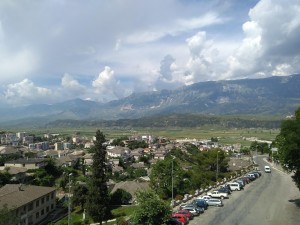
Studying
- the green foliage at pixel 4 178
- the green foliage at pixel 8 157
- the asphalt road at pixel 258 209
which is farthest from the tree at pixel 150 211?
the green foliage at pixel 8 157

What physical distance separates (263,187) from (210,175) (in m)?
11.3

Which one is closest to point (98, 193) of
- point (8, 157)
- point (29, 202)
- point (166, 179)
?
point (29, 202)

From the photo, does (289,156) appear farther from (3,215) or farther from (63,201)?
(63,201)

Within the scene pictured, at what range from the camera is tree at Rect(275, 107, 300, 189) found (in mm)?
44031

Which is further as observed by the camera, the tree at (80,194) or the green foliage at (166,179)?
the tree at (80,194)

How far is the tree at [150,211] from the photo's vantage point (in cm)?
3225

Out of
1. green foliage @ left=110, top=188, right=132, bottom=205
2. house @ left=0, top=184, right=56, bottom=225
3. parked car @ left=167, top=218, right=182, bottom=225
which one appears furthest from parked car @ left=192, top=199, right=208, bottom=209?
house @ left=0, top=184, right=56, bottom=225

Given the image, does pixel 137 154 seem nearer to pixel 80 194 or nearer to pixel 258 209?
pixel 80 194

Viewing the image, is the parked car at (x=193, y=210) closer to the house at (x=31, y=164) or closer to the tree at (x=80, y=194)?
the tree at (x=80, y=194)

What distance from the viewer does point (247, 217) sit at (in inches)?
1652

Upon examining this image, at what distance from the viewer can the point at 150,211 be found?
1266 inches

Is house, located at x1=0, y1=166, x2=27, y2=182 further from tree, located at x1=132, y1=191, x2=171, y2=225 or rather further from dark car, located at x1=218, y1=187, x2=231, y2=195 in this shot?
tree, located at x1=132, y1=191, x2=171, y2=225

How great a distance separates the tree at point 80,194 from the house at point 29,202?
412 centimetres

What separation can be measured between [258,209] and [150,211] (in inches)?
762
